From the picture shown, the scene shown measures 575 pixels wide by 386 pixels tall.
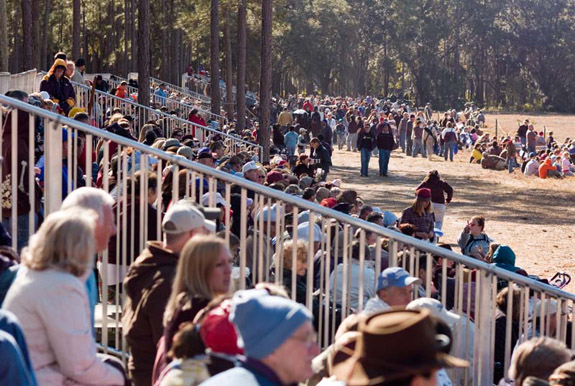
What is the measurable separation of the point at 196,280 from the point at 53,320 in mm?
745

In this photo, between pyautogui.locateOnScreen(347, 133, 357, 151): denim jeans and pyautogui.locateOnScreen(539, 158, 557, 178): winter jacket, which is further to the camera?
pyautogui.locateOnScreen(347, 133, 357, 151): denim jeans

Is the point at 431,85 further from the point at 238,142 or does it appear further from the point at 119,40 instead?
the point at 238,142

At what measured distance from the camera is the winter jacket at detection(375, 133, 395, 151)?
117 feet

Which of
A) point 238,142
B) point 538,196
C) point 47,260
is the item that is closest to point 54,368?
point 47,260

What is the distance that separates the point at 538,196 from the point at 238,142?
37.3 feet

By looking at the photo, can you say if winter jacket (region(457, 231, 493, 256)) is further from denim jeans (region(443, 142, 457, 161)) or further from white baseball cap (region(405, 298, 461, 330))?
denim jeans (region(443, 142, 457, 161))

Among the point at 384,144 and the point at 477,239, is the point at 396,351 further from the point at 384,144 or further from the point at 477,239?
the point at 384,144

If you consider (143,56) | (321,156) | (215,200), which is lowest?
(321,156)

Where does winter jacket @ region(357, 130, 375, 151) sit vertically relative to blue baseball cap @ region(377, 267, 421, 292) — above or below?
below

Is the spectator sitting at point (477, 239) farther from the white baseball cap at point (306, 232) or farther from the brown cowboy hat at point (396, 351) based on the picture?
the brown cowboy hat at point (396, 351)

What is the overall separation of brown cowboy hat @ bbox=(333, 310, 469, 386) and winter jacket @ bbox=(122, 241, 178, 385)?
7.92 ft

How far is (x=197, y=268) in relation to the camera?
538 centimetres

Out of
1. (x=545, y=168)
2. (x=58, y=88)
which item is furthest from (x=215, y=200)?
(x=545, y=168)

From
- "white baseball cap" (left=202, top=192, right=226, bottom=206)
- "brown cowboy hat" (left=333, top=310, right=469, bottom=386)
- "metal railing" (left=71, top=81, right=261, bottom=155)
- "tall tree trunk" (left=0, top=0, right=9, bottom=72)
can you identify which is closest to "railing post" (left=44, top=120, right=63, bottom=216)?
"white baseball cap" (left=202, top=192, right=226, bottom=206)
